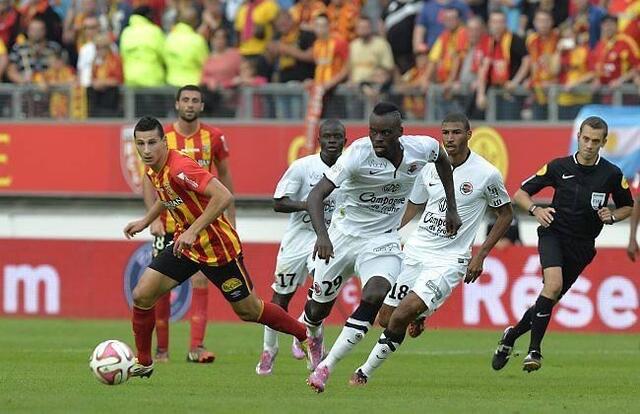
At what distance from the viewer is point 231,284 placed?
38.1 feet

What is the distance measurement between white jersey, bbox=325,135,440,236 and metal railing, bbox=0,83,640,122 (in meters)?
9.52

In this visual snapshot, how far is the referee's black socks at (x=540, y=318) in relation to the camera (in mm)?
12656

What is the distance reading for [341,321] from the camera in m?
20.2

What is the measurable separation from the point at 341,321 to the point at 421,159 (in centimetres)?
889

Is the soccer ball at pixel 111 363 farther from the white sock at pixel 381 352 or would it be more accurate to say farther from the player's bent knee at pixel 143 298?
the white sock at pixel 381 352

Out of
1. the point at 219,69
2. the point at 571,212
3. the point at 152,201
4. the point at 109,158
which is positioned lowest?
the point at 109,158

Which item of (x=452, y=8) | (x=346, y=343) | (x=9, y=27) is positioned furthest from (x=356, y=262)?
(x=9, y=27)

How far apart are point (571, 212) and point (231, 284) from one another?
323 centimetres

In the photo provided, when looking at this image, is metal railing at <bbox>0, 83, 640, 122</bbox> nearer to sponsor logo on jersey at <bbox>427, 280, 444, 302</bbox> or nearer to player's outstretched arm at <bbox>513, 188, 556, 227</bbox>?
player's outstretched arm at <bbox>513, 188, 556, 227</bbox>

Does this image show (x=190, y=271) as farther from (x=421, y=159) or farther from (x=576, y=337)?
(x=576, y=337)

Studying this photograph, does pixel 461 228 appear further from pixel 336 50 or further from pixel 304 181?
pixel 336 50

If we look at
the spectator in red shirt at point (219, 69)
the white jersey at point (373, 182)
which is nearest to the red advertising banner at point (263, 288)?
the spectator in red shirt at point (219, 69)

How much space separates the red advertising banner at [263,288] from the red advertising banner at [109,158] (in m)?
2.75

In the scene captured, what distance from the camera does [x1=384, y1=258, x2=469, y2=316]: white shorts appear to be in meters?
11.8
